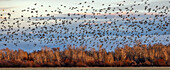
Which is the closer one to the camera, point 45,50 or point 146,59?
point 146,59

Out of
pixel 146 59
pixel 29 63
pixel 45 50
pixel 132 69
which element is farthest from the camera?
pixel 45 50

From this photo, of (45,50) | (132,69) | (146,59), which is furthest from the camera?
(45,50)

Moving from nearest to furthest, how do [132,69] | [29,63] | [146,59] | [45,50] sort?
[132,69] → [29,63] → [146,59] → [45,50]

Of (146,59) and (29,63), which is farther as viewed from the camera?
(146,59)

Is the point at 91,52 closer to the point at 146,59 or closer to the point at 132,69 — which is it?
the point at 146,59

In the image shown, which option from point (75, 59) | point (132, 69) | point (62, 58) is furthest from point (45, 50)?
point (132, 69)

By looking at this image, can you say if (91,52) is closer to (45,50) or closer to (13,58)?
(45,50)

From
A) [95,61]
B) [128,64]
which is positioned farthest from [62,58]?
[128,64]
